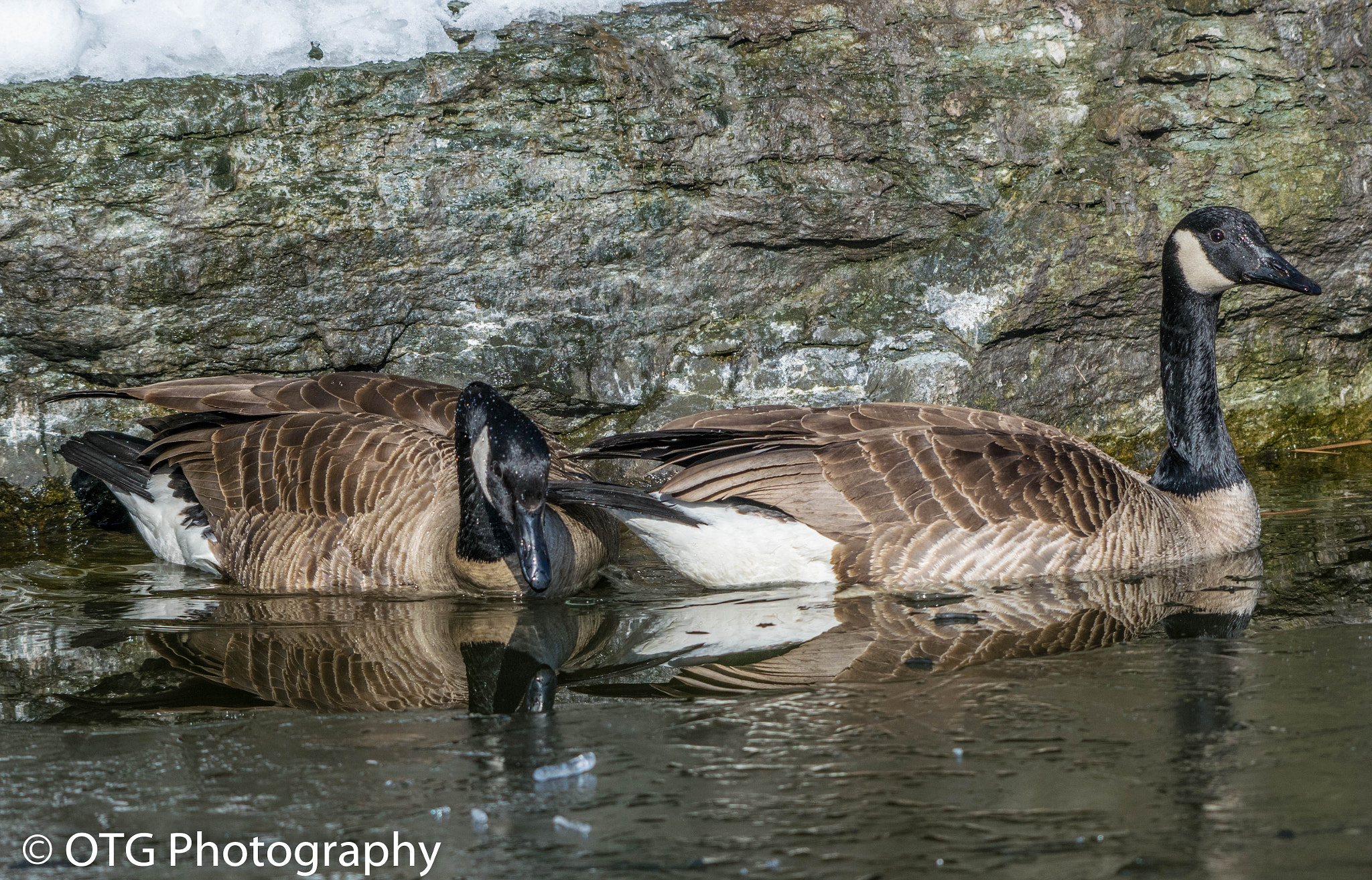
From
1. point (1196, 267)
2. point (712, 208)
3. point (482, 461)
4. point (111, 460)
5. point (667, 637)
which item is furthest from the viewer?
point (712, 208)

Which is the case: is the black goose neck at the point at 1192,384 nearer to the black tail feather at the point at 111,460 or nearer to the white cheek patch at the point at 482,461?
the white cheek patch at the point at 482,461

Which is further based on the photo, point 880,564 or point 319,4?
point 319,4

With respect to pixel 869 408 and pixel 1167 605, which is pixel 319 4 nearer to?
pixel 869 408

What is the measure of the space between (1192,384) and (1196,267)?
1.91 ft

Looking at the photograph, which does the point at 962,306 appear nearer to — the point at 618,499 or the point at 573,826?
the point at 618,499

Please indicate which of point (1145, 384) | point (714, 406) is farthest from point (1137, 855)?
point (1145, 384)

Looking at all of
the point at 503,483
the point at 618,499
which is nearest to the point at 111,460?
the point at 503,483

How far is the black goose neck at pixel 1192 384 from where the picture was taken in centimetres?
620

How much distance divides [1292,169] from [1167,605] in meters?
3.70

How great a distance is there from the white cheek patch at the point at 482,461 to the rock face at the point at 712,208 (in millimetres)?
1675

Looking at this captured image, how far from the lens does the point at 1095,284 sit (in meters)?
7.32

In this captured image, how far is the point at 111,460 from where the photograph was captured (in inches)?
251

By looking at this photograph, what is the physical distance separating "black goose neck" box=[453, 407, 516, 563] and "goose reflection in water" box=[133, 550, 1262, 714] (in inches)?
10.1

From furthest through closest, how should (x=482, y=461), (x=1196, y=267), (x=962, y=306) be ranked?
(x=962, y=306)
(x=1196, y=267)
(x=482, y=461)
